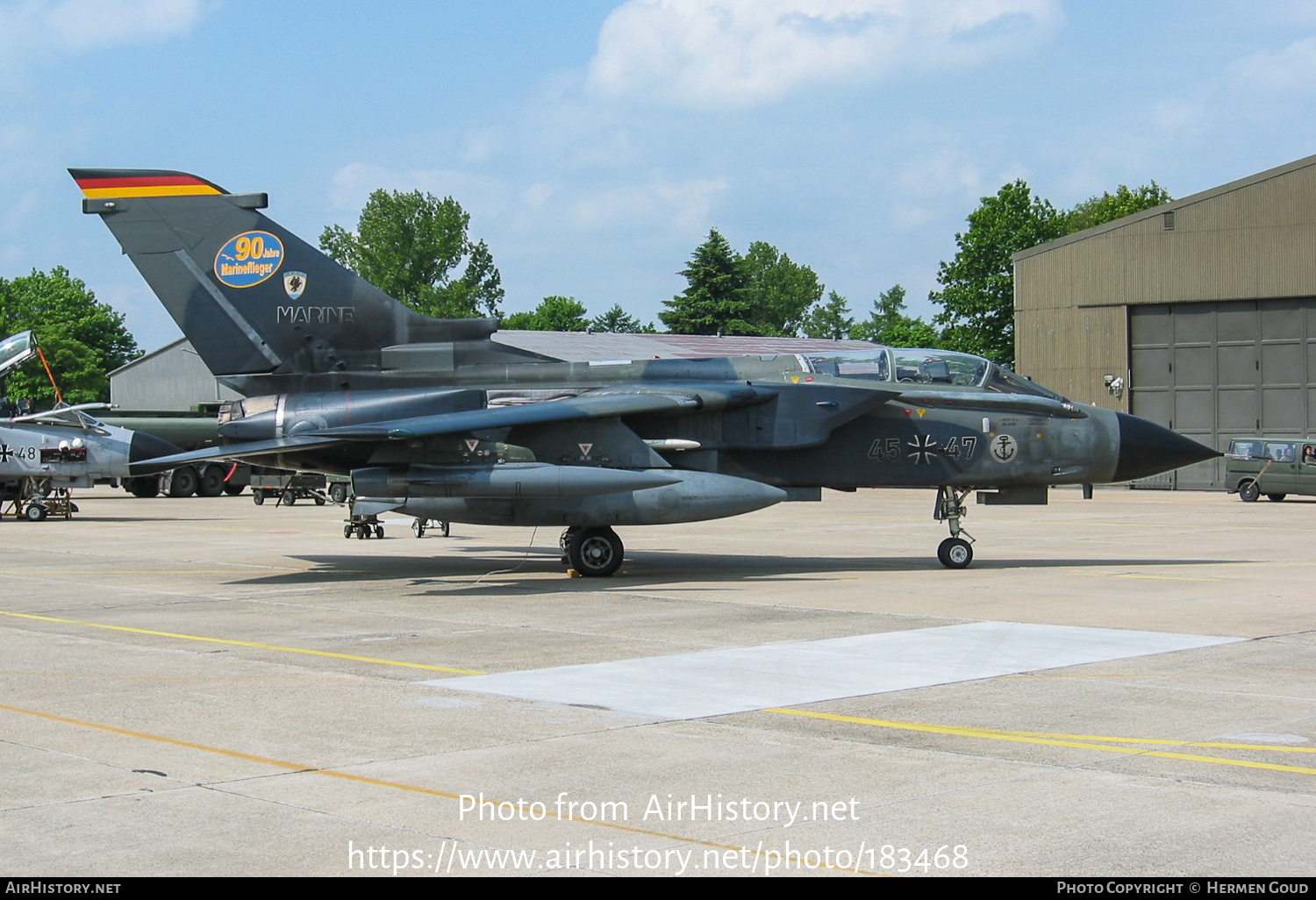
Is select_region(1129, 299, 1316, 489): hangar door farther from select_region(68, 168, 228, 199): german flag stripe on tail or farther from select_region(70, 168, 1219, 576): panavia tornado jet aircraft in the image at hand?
select_region(68, 168, 228, 199): german flag stripe on tail

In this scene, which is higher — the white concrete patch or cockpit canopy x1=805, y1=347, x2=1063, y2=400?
cockpit canopy x1=805, y1=347, x2=1063, y2=400

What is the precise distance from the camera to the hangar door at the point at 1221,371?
45.2 metres

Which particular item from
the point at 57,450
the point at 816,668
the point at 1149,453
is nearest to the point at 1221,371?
the point at 1149,453

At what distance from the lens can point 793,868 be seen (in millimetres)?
4840

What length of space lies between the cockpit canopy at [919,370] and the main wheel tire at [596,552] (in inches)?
143

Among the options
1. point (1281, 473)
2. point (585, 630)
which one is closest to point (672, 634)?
point (585, 630)

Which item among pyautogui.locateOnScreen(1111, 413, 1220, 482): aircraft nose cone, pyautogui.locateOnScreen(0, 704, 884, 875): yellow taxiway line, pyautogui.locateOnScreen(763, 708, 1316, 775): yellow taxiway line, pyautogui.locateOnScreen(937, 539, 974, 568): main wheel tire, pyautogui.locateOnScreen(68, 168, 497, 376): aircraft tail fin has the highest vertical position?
pyautogui.locateOnScreen(68, 168, 497, 376): aircraft tail fin

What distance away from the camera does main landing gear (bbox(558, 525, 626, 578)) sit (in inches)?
653

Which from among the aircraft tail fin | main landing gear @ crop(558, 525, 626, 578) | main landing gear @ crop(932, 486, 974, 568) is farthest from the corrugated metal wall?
main landing gear @ crop(932, 486, 974, 568)

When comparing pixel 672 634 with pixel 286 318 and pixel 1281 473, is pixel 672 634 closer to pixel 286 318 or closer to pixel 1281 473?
pixel 286 318

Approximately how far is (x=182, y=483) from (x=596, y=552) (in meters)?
31.9

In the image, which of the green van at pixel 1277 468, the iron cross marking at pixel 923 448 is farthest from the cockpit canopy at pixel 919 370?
the green van at pixel 1277 468

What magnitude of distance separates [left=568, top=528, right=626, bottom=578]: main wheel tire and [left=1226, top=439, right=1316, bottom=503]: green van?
26194 millimetres

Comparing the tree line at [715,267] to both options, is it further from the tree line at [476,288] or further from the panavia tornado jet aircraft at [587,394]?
the panavia tornado jet aircraft at [587,394]
